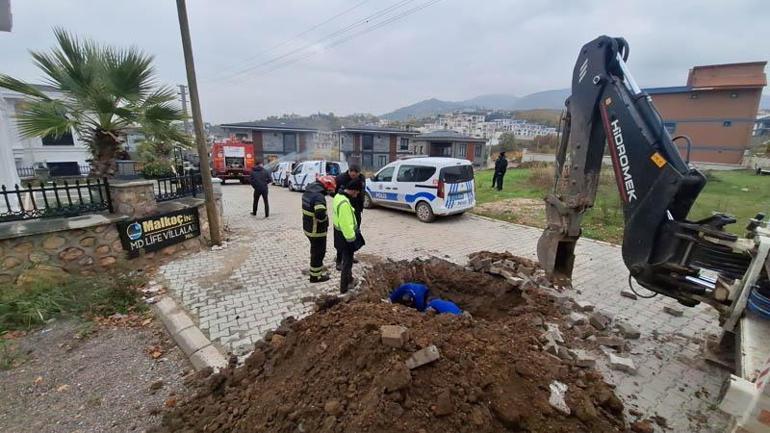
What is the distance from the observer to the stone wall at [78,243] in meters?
4.27

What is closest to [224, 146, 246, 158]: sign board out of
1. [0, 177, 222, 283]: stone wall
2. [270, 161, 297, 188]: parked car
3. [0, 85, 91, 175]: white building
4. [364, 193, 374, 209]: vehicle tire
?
[270, 161, 297, 188]: parked car

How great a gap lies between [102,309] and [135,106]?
12.0 feet

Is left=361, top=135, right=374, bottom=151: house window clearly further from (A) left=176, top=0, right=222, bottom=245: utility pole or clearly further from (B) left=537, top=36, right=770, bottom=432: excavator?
(B) left=537, top=36, right=770, bottom=432: excavator

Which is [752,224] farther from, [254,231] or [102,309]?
[254,231]

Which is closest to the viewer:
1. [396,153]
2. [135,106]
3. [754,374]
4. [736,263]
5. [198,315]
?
[754,374]

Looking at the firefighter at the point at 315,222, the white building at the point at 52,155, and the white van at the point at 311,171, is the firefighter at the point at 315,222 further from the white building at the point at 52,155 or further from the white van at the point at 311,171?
the white building at the point at 52,155

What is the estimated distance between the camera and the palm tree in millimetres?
5008

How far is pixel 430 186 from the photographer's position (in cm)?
→ 922

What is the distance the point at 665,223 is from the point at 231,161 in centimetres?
2462

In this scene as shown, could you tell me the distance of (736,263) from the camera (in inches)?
109

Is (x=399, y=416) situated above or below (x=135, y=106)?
below

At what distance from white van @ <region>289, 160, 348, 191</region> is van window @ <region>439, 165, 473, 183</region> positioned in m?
8.83

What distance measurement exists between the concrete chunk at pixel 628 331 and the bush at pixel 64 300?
6.05 meters

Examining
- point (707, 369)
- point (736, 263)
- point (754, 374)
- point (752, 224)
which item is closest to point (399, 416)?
point (754, 374)
